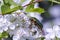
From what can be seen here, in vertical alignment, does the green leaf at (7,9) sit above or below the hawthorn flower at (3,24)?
above

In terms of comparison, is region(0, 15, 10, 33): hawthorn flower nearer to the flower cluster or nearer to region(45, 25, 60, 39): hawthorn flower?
the flower cluster

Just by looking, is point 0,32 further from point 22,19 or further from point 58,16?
point 58,16

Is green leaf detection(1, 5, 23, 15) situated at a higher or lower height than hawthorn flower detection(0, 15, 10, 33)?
higher

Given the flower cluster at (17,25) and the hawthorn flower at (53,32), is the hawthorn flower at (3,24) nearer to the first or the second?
the flower cluster at (17,25)

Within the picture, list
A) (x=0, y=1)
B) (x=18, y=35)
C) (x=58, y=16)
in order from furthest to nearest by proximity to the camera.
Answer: (x=58, y=16) → (x=0, y=1) → (x=18, y=35)

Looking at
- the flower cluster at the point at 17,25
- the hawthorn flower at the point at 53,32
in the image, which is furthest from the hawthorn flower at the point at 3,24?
the hawthorn flower at the point at 53,32

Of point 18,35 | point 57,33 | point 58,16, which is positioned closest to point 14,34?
point 18,35

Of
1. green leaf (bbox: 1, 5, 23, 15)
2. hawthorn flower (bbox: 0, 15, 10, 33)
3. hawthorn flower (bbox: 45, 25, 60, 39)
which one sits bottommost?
hawthorn flower (bbox: 45, 25, 60, 39)

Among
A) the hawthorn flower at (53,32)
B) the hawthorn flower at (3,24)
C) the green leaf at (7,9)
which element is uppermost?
the green leaf at (7,9)

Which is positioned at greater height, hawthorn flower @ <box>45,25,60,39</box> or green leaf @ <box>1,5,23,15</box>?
green leaf @ <box>1,5,23,15</box>

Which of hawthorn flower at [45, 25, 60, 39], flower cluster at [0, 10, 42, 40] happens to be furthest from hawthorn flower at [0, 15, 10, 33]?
hawthorn flower at [45, 25, 60, 39]

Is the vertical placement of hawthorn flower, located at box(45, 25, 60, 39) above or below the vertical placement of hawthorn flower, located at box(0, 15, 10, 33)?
below
